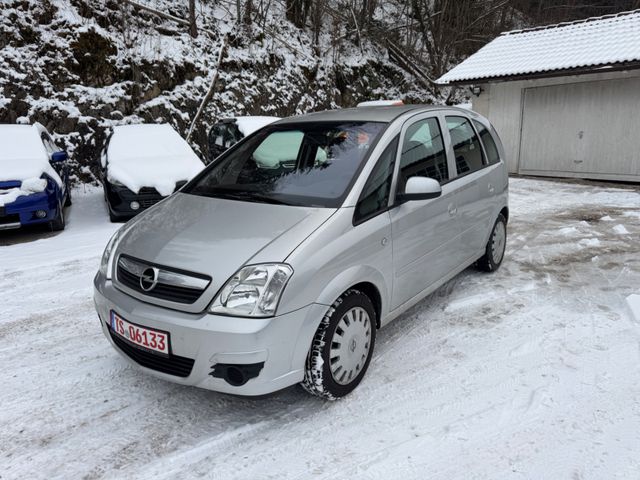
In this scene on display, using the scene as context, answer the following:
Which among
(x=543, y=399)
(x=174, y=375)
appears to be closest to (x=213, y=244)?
(x=174, y=375)

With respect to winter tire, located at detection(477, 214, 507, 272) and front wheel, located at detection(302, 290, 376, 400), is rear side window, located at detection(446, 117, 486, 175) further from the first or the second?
front wheel, located at detection(302, 290, 376, 400)

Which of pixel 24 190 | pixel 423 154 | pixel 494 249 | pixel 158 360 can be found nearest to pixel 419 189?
pixel 423 154

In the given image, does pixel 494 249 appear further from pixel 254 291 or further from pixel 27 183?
pixel 27 183

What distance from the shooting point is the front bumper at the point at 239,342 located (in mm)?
2361

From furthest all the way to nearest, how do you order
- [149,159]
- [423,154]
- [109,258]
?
[149,159] < [423,154] < [109,258]

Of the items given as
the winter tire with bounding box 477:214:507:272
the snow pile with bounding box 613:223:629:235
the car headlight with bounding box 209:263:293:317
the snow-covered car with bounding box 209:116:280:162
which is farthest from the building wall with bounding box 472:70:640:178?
the car headlight with bounding box 209:263:293:317

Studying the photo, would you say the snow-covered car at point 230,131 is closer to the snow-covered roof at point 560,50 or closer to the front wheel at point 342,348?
the snow-covered roof at point 560,50

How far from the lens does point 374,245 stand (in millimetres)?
2943

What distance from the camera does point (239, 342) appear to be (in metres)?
2.35

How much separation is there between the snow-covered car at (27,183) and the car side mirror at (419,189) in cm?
556

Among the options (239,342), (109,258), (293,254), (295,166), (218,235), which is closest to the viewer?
(239,342)

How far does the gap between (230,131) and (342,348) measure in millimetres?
8319

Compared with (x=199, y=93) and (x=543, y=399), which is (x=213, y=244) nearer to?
(x=543, y=399)

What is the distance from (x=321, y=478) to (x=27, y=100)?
1165 centimetres
